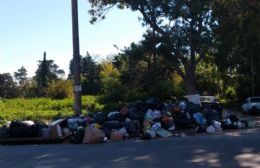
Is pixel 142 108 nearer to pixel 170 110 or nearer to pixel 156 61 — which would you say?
pixel 170 110

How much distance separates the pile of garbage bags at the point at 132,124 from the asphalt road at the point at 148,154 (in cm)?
146

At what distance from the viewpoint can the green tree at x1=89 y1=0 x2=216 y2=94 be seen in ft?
138

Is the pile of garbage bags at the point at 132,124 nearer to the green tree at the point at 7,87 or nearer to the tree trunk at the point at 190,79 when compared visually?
the tree trunk at the point at 190,79

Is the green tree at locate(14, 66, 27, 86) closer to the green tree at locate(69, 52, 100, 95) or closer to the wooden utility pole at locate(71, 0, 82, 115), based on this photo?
the green tree at locate(69, 52, 100, 95)

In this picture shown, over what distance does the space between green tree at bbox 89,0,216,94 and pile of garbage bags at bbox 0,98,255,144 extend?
52.8ft

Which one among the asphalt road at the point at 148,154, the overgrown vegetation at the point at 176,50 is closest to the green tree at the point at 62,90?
the overgrown vegetation at the point at 176,50

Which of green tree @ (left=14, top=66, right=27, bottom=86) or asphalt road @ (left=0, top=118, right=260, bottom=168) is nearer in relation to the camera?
asphalt road @ (left=0, top=118, right=260, bottom=168)

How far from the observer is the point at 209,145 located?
17.3 m

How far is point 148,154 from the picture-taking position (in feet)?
51.4

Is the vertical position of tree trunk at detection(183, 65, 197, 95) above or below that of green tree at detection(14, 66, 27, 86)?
below

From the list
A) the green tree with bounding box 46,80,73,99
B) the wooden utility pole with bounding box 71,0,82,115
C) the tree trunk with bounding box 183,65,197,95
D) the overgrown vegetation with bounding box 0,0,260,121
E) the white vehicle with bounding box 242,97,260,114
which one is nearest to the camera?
the wooden utility pole with bounding box 71,0,82,115

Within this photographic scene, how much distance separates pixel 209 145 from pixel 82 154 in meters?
3.89

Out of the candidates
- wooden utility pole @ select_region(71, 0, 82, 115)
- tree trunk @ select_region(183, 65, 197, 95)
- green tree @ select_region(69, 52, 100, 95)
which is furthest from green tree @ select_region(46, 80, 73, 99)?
wooden utility pole @ select_region(71, 0, 82, 115)

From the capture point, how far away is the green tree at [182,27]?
4203 cm
